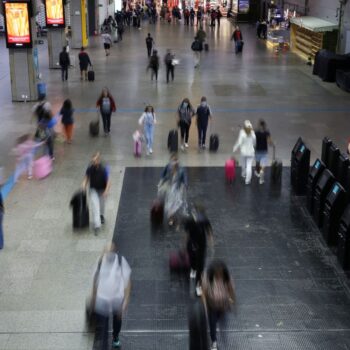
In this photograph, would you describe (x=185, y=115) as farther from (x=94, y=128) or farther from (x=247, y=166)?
(x=94, y=128)

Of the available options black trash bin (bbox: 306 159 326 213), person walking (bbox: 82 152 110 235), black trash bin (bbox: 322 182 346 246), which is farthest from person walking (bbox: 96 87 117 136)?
black trash bin (bbox: 322 182 346 246)

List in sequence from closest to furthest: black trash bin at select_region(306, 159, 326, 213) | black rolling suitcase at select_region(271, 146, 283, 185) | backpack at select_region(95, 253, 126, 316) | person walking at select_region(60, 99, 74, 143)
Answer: backpack at select_region(95, 253, 126, 316) → black trash bin at select_region(306, 159, 326, 213) → black rolling suitcase at select_region(271, 146, 283, 185) → person walking at select_region(60, 99, 74, 143)

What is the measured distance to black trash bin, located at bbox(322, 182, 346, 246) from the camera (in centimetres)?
966

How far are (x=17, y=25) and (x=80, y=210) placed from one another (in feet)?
39.6

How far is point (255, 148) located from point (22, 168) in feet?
17.6

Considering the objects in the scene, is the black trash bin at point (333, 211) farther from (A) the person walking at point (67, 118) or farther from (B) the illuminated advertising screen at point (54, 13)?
(B) the illuminated advertising screen at point (54, 13)

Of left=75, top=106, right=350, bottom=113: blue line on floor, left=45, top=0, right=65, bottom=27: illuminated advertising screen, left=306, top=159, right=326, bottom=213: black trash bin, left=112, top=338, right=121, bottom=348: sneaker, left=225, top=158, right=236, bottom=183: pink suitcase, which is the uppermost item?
left=45, top=0, right=65, bottom=27: illuminated advertising screen

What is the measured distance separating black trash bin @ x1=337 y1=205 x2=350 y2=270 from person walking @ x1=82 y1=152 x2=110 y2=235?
390 centimetres

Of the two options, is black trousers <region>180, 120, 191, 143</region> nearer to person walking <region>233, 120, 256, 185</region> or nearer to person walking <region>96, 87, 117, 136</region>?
person walking <region>96, 87, 117, 136</region>

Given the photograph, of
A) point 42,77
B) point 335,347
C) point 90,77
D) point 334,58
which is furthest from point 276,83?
point 335,347

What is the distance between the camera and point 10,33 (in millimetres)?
20344

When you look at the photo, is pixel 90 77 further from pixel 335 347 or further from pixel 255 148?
pixel 335 347

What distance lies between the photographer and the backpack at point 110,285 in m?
6.68

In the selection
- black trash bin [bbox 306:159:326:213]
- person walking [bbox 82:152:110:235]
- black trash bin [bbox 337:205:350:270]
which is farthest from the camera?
black trash bin [bbox 306:159:326:213]
